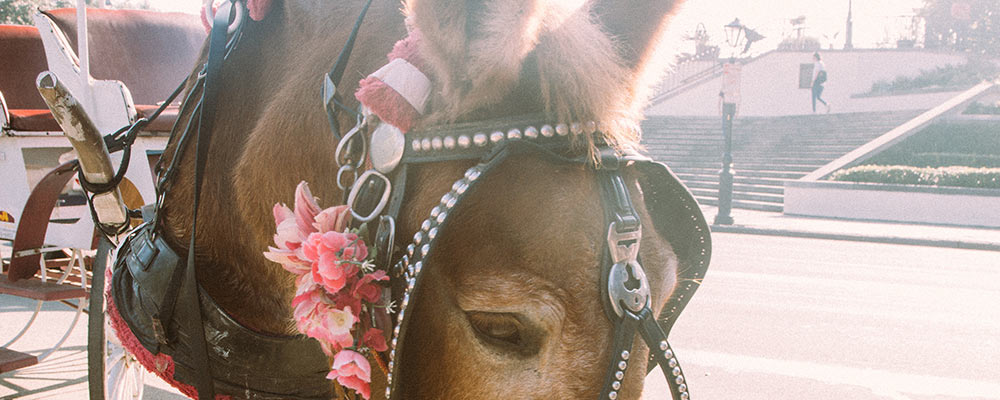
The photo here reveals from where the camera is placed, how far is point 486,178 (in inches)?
48.8

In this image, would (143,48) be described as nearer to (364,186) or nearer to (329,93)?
(329,93)

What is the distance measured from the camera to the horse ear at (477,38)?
110 cm

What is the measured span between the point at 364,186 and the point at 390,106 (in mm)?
164

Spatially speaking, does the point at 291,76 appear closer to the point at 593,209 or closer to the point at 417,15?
the point at 417,15

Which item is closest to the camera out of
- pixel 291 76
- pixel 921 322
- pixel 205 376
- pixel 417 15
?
pixel 417 15

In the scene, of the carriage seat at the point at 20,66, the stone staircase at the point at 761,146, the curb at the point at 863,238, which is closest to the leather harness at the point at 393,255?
the carriage seat at the point at 20,66

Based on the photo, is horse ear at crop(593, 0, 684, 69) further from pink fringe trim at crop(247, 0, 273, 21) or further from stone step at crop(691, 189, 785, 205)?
stone step at crop(691, 189, 785, 205)

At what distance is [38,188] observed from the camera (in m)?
3.55

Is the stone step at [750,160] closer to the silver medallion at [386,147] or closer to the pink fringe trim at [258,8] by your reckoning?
the pink fringe trim at [258,8]

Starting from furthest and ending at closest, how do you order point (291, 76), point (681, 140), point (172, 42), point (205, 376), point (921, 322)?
point (681, 140), point (921, 322), point (172, 42), point (205, 376), point (291, 76)

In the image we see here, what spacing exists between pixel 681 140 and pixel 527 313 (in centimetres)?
2421

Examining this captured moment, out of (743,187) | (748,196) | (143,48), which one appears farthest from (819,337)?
(743,187)

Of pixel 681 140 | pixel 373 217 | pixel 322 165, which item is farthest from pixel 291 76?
pixel 681 140

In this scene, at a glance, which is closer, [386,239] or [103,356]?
[386,239]
